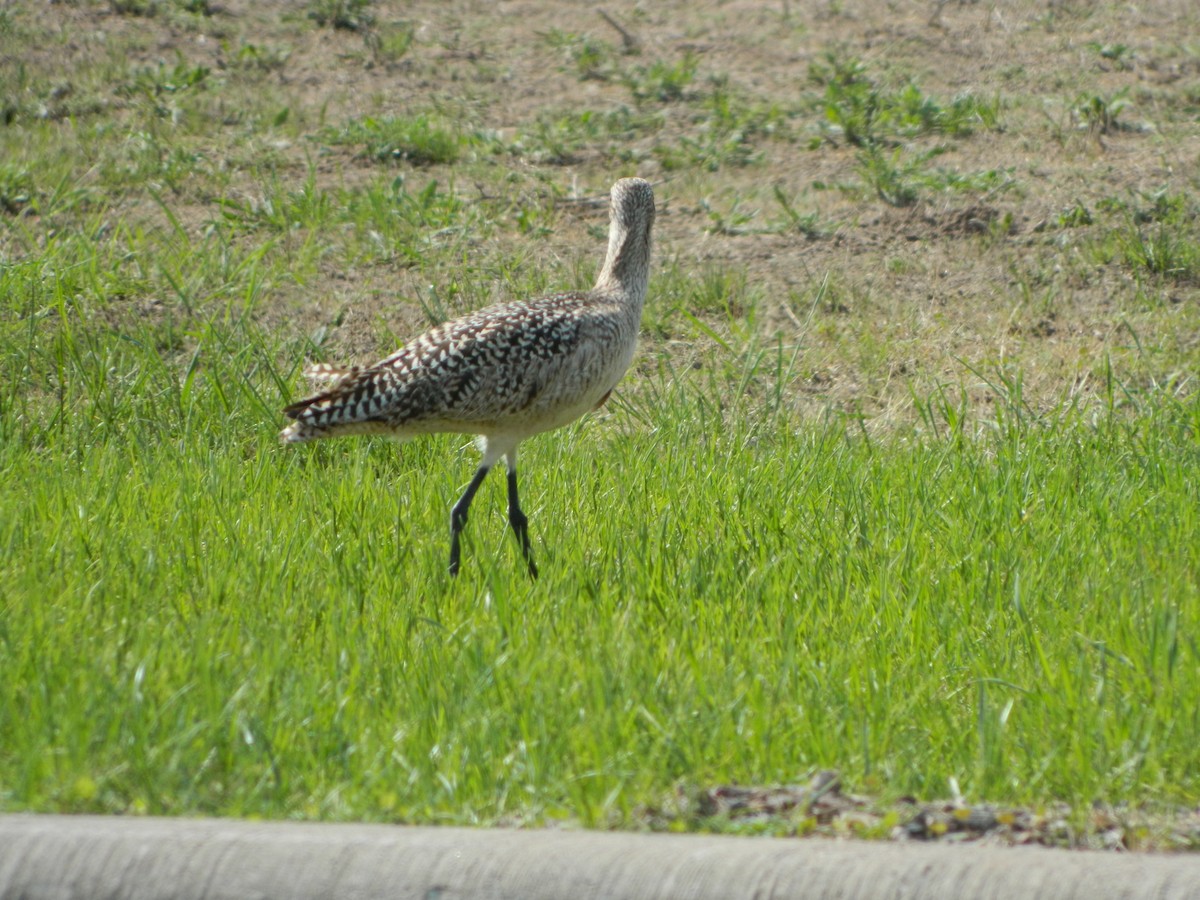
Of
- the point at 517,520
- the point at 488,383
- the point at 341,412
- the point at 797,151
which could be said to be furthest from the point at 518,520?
the point at 797,151

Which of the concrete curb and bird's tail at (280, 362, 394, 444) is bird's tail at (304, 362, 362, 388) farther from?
the concrete curb

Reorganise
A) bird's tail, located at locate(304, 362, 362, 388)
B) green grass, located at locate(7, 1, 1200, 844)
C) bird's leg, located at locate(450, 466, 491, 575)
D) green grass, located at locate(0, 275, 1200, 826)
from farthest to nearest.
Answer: bird's tail, located at locate(304, 362, 362, 388)
bird's leg, located at locate(450, 466, 491, 575)
green grass, located at locate(7, 1, 1200, 844)
green grass, located at locate(0, 275, 1200, 826)

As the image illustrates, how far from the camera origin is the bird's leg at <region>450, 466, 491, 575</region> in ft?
19.6

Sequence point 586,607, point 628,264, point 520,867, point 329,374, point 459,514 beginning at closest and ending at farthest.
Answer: point 520,867, point 586,607, point 459,514, point 329,374, point 628,264

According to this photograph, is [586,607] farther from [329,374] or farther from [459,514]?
[329,374]

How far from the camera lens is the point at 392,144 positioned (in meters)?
10.5

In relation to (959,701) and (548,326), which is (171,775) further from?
(548,326)

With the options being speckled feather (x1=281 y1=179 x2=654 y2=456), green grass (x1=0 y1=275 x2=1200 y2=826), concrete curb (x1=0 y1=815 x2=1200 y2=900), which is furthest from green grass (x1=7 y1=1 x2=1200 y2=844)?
speckled feather (x1=281 y1=179 x2=654 y2=456)

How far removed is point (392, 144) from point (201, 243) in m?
1.66

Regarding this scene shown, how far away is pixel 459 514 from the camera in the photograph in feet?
20.8

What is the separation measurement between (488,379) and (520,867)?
3027mm

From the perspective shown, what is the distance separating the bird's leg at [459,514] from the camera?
19.6ft

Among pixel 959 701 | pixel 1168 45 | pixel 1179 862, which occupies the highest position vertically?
pixel 1168 45

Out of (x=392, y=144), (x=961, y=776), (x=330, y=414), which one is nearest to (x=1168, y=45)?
(x=392, y=144)
